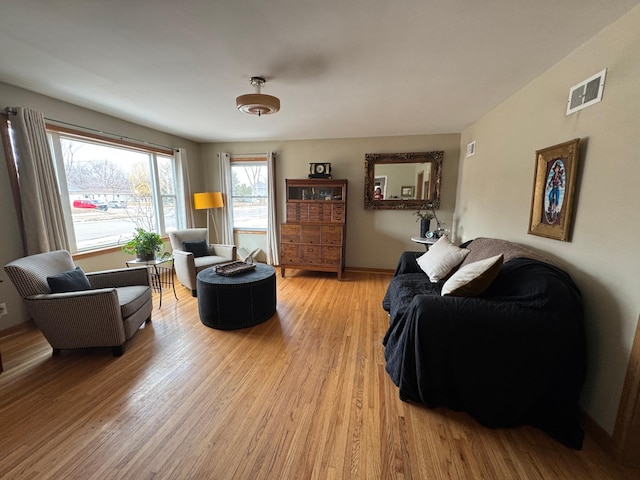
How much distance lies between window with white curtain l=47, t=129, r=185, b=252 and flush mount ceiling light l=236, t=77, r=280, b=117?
223 centimetres

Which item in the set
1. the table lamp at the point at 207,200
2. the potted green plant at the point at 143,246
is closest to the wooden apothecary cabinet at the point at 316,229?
the table lamp at the point at 207,200

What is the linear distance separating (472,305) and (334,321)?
4.98 feet

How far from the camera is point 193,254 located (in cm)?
340

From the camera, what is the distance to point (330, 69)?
1.95 metres

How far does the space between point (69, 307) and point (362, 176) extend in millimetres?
3820

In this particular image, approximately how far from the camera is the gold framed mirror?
4.00 m

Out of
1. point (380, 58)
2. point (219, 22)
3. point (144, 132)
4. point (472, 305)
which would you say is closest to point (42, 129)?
point (144, 132)

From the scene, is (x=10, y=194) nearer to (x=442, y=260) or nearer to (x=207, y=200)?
(x=207, y=200)

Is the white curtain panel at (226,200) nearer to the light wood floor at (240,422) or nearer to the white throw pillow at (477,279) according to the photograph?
the light wood floor at (240,422)

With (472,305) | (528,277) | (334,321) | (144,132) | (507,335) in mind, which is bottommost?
(334,321)

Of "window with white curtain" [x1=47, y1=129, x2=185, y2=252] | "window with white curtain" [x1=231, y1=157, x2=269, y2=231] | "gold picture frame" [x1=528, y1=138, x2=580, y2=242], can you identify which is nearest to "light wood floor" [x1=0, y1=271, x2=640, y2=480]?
"gold picture frame" [x1=528, y1=138, x2=580, y2=242]

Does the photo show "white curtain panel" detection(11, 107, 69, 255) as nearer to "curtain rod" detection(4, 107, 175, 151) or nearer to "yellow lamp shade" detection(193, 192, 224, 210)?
"curtain rod" detection(4, 107, 175, 151)

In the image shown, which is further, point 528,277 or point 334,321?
point 334,321

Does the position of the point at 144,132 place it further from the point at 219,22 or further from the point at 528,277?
the point at 528,277
